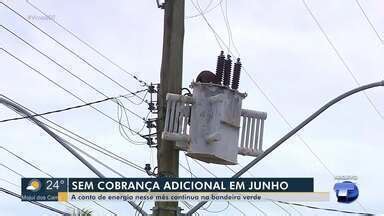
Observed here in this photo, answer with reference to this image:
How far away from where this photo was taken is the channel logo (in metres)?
18.7

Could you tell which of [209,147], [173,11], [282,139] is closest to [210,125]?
[209,147]

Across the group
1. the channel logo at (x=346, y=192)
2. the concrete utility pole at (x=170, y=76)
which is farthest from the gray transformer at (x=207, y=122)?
the channel logo at (x=346, y=192)

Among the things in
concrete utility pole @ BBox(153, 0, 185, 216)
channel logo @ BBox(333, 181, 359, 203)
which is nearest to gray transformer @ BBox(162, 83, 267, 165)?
concrete utility pole @ BBox(153, 0, 185, 216)

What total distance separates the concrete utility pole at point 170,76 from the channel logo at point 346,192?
520 cm

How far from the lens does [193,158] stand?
15445 mm

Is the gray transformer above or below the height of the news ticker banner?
above

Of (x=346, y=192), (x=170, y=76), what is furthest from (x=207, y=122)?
(x=346, y=192)

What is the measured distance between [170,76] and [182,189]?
2443 millimetres

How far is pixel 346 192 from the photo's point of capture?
19188mm

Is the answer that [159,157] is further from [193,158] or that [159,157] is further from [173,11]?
[173,11]

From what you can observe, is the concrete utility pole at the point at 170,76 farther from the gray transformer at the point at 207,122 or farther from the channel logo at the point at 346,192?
the channel logo at the point at 346,192

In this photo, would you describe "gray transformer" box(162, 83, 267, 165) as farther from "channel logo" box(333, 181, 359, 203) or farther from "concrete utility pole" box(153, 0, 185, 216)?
"channel logo" box(333, 181, 359, 203)

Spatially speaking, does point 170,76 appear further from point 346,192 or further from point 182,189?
point 346,192

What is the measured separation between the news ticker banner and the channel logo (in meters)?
2.17
